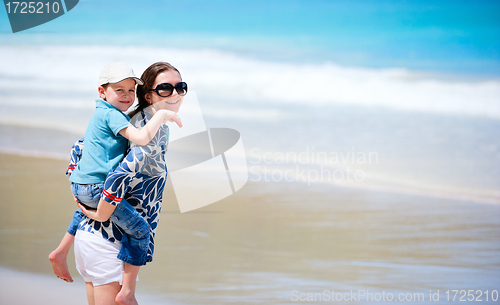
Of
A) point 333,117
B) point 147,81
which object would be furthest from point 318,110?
point 147,81

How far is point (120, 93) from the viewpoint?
4.13 feet

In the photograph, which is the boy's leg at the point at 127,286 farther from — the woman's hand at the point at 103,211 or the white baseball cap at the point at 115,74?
the white baseball cap at the point at 115,74

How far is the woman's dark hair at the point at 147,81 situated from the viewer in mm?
1338

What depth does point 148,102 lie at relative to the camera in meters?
1.37

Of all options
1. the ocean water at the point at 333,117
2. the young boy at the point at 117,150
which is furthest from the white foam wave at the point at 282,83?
the young boy at the point at 117,150

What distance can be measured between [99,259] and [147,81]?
552 millimetres

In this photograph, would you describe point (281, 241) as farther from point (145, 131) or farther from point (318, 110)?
point (145, 131)

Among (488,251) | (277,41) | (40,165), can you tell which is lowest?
(488,251)

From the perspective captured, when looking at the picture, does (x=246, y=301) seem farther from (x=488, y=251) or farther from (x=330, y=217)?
(x=488, y=251)

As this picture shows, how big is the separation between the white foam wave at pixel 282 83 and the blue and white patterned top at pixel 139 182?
2.44m

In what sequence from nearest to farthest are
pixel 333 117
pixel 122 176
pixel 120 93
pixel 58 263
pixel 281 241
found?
pixel 122 176
pixel 120 93
pixel 58 263
pixel 281 241
pixel 333 117

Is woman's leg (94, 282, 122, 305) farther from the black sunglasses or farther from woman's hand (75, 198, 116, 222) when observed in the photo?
the black sunglasses

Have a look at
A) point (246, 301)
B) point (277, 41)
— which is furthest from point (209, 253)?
point (277, 41)

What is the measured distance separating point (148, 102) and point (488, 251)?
10.1 feet
